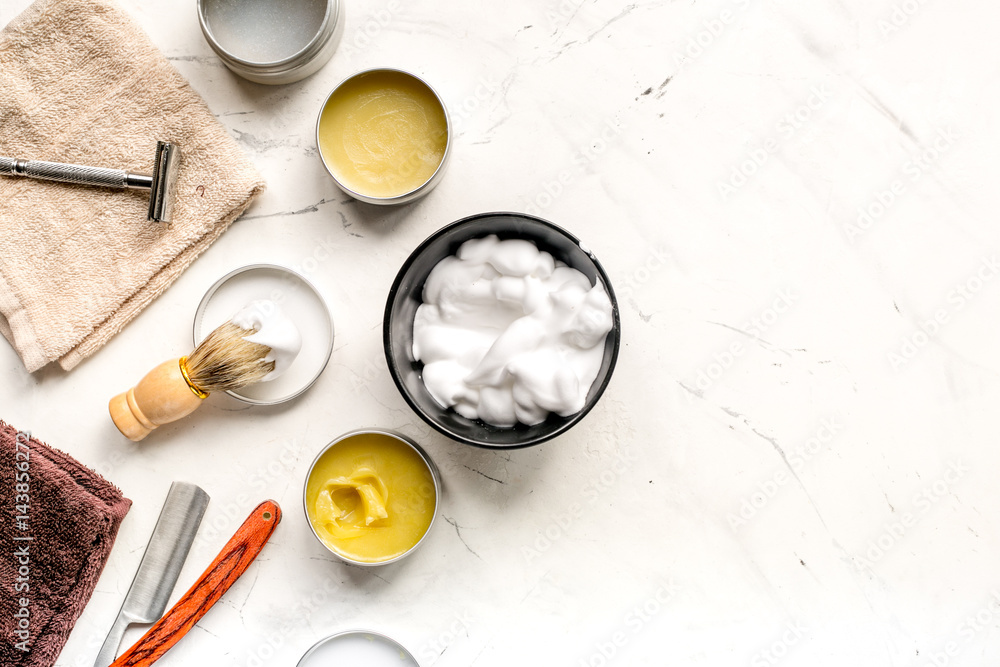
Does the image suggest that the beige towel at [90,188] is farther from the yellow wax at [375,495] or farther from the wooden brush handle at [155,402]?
the yellow wax at [375,495]

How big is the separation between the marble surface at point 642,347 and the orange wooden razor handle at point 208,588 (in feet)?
0.11

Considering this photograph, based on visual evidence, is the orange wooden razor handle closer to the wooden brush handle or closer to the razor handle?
the wooden brush handle

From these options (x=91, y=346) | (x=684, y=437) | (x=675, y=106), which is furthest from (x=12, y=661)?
(x=675, y=106)

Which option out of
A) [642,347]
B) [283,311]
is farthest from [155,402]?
[642,347]

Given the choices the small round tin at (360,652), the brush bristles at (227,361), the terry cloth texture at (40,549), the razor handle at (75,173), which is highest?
the razor handle at (75,173)

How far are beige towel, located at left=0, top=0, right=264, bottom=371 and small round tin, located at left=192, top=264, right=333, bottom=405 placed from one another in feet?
0.30

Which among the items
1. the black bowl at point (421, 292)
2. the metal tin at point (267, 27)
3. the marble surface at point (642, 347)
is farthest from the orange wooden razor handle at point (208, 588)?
the metal tin at point (267, 27)

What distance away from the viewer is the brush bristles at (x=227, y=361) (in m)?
0.86

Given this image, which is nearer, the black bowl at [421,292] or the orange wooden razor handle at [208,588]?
the black bowl at [421,292]

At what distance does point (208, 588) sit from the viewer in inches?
36.1

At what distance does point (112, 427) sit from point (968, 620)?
1.37 m

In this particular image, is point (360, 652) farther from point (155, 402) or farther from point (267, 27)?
point (267, 27)

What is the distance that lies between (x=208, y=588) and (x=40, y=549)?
257mm

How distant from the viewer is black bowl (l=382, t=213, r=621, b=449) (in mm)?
774
